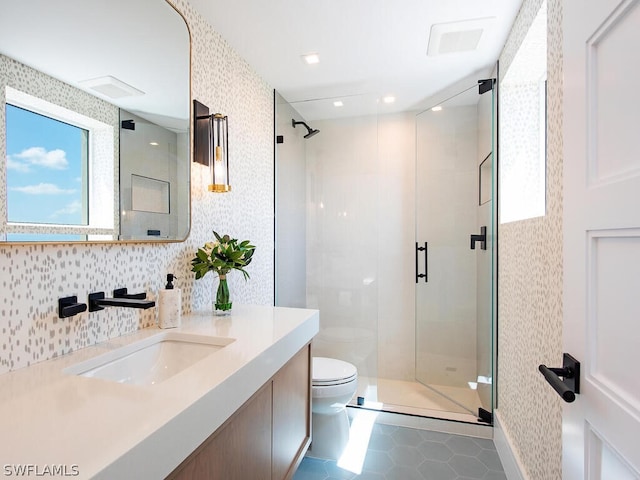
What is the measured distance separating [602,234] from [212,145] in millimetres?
1614

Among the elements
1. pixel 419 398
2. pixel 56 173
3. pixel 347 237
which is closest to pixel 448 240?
pixel 347 237

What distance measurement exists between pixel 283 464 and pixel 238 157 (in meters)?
1.63

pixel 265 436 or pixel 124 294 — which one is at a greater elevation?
pixel 124 294

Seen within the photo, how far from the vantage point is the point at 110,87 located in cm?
124

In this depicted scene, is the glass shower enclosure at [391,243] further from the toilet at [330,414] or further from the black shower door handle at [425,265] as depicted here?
the toilet at [330,414]

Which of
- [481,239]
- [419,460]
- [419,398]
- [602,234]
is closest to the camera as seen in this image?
[602,234]

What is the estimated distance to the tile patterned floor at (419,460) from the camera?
1.89 m

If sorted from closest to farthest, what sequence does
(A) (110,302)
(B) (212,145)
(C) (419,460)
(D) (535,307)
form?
(A) (110,302) < (D) (535,307) < (B) (212,145) < (C) (419,460)

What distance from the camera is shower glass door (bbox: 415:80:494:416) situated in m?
2.55

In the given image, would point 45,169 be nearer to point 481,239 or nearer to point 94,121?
point 94,121

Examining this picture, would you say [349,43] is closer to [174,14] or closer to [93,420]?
[174,14]

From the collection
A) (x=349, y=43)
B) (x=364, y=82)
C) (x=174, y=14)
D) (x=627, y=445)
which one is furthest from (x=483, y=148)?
(x=627, y=445)

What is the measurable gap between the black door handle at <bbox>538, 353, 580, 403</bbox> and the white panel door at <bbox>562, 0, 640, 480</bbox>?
0.06 ft

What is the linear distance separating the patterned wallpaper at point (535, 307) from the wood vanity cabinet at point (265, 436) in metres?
1.00
